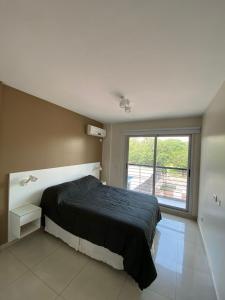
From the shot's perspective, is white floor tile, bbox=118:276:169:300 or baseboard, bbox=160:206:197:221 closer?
white floor tile, bbox=118:276:169:300

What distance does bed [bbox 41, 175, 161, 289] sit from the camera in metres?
1.61

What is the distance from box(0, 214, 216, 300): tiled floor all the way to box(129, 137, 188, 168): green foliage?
1816 millimetres

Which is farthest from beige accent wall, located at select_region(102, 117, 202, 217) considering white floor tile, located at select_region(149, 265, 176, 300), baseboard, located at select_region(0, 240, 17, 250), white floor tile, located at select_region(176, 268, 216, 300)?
baseboard, located at select_region(0, 240, 17, 250)

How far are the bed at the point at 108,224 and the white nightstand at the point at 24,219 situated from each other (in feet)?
0.63

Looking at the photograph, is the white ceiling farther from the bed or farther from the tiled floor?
the tiled floor

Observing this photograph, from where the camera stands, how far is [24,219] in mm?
2020

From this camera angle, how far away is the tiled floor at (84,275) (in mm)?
1464

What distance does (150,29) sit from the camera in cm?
102

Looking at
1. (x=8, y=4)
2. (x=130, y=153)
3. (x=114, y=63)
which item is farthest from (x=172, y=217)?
(x=8, y=4)

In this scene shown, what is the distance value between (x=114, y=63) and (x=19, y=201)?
2414 mm

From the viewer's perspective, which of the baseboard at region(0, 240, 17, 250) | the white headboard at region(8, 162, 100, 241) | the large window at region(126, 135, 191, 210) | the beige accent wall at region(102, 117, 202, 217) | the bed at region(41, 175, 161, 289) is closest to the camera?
the bed at region(41, 175, 161, 289)

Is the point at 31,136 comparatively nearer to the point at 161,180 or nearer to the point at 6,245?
the point at 6,245

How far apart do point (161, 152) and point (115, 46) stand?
9.78 ft

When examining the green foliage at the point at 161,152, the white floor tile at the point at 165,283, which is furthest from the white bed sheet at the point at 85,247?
the green foliage at the point at 161,152
